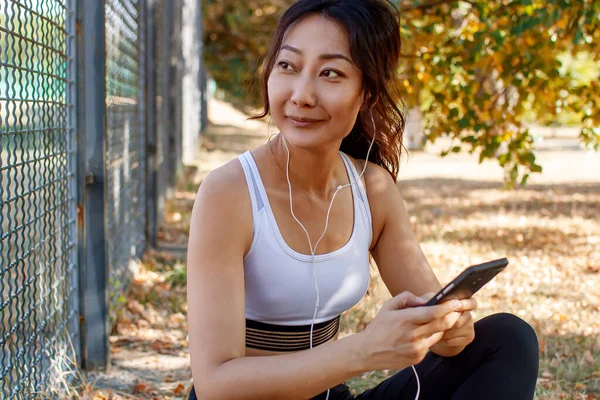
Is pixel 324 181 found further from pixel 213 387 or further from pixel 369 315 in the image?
Answer: pixel 369 315

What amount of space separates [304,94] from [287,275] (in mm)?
477

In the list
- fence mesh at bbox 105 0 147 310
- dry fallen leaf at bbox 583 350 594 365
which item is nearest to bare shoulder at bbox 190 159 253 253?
fence mesh at bbox 105 0 147 310

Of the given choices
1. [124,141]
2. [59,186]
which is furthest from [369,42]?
[124,141]

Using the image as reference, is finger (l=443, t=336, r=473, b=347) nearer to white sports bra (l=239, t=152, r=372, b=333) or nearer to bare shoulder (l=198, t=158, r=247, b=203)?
white sports bra (l=239, t=152, r=372, b=333)

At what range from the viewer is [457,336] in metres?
2.14

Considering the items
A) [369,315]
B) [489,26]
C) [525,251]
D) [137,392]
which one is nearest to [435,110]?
[489,26]

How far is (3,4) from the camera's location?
223 centimetres

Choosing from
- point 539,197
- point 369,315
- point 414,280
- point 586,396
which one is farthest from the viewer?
point 539,197

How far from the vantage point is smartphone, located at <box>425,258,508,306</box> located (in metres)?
1.74

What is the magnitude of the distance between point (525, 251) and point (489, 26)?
2096mm

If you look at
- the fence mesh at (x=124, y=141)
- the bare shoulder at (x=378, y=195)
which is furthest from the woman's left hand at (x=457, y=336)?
the fence mesh at (x=124, y=141)

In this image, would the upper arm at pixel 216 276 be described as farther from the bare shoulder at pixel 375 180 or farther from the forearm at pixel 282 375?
the bare shoulder at pixel 375 180

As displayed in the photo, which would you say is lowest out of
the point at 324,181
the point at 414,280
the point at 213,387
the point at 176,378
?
the point at 176,378

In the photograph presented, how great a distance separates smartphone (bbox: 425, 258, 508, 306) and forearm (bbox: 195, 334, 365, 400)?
222 mm
